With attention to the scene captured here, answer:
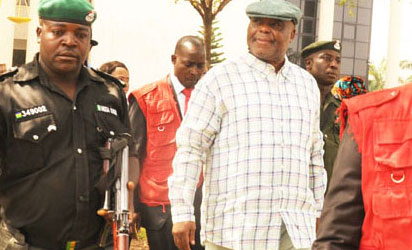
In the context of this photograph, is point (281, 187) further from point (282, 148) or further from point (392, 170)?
point (392, 170)

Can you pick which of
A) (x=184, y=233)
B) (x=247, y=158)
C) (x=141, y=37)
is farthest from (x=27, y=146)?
(x=141, y=37)

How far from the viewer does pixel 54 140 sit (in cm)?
398

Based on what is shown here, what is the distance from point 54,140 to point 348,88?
398cm

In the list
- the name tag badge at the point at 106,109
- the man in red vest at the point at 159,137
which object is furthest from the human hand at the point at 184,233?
the man in red vest at the point at 159,137

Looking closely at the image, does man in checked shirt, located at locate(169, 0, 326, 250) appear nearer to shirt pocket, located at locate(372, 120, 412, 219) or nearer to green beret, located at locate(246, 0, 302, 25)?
green beret, located at locate(246, 0, 302, 25)

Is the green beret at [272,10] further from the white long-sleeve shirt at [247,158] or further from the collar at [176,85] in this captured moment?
the collar at [176,85]

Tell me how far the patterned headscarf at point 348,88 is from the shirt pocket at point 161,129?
5.44 feet

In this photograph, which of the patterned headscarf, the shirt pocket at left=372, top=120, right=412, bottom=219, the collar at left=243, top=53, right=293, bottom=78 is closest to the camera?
the shirt pocket at left=372, top=120, right=412, bottom=219

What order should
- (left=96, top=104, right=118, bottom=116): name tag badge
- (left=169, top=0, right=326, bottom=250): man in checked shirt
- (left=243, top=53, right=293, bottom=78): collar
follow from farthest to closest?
1. (left=243, top=53, right=293, bottom=78): collar
2. (left=169, top=0, right=326, bottom=250): man in checked shirt
3. (left=96, top=104, right=118, bottom=116): name tag badge

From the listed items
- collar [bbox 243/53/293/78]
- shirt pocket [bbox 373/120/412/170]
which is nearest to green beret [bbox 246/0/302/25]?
collar [bbox 243/53/293/78]

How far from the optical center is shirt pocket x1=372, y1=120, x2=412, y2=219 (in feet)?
8.50

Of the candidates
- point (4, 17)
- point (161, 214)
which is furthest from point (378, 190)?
point (4, 17)

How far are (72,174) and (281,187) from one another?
1240mm

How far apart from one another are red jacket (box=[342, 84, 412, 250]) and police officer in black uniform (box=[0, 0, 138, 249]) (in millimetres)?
1726
